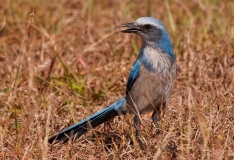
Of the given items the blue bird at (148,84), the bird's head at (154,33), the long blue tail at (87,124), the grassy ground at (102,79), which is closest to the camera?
the grassy ground at (102,79)

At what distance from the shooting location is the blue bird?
5.44 meters

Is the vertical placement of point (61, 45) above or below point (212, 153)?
above

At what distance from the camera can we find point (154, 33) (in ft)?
18.6

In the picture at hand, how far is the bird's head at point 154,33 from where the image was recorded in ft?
18.5

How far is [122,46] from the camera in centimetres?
763

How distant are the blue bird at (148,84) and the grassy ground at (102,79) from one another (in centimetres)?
12

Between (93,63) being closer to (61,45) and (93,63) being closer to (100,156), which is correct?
(61,45)

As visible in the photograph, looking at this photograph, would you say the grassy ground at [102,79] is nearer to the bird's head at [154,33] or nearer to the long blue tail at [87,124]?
the long blue tail at [87,124]

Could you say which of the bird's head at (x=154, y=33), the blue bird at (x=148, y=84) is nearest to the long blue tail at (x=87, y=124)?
the blue bird at (x=148, y=84)

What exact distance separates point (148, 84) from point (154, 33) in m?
0.51

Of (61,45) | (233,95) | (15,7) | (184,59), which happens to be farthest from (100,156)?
(15,7)

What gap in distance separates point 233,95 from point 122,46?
220 centimetres

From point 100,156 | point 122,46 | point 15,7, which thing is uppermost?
point 15,7

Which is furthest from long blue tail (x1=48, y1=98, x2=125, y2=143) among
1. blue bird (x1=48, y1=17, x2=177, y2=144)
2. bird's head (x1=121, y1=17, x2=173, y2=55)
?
bird's head (x1=121, y1=17, x2=173, y2=55)
